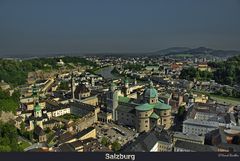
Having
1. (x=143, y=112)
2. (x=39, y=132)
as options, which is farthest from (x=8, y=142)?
(x=143, y=112)

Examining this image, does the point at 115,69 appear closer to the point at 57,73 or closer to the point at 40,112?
the point at 57,73

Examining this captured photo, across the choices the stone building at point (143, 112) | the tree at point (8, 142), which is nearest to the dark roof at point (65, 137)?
the tree at point (8, 142)

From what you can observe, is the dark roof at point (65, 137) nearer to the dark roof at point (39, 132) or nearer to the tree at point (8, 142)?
the dark roof at point (39, 132)

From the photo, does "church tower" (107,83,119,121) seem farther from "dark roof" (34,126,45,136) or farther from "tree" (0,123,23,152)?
"tree" (0,123,23,152)

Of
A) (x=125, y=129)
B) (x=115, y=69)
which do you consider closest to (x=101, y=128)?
(x=125, y=129)

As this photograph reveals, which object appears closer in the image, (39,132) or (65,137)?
(65,137)

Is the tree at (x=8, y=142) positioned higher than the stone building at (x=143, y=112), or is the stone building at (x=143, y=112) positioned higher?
the tree at (x=8, y=142)

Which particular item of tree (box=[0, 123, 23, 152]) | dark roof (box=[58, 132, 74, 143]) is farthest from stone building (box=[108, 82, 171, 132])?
tree (box=[0, 123, 23, 152])

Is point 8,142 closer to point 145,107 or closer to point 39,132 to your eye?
point 39,132
